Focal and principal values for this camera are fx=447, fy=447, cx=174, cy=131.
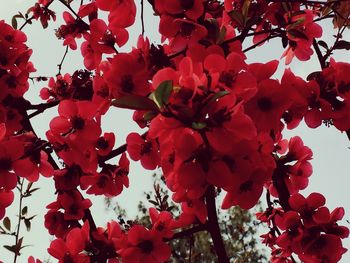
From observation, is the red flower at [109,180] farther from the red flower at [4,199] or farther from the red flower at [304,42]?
the red flower at [304,42]

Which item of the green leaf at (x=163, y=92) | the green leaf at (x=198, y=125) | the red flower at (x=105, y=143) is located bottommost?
the green leaf at (x=198, y=125)

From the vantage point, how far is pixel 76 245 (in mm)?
1335

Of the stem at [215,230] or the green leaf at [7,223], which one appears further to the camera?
the green leaf at [7,223]

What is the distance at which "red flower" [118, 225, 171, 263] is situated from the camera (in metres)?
1.31

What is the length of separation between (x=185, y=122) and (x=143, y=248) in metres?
0.71

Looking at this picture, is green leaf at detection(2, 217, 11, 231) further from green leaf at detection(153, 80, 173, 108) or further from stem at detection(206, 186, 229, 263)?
green leaf at detection(153, 80, 173, 108)

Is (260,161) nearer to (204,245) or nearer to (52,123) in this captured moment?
(52,123)

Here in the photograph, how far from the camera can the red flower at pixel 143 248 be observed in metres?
1.31

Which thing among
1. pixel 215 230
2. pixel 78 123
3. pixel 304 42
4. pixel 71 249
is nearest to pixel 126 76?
pixel 78 123

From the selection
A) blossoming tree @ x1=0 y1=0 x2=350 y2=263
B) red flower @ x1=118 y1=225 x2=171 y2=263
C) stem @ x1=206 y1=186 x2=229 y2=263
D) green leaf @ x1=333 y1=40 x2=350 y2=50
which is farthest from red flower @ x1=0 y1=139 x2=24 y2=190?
green leaf @ x1=333 y1=40 x2=350 y2=50

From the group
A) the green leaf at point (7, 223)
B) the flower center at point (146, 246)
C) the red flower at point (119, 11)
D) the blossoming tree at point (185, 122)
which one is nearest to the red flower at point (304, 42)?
the blossoming tree at point (185, 122)

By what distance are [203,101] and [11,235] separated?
6.73 feet

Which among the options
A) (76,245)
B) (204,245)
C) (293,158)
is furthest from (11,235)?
(204,245)

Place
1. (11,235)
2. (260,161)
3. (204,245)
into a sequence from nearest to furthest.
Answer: (260,161) → (11,235) → (204,245)
